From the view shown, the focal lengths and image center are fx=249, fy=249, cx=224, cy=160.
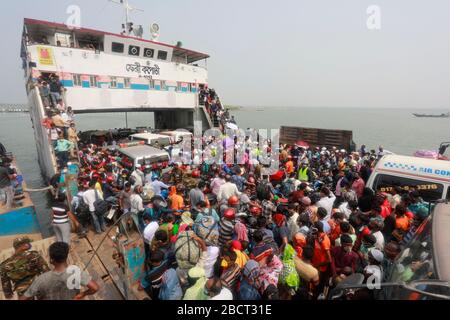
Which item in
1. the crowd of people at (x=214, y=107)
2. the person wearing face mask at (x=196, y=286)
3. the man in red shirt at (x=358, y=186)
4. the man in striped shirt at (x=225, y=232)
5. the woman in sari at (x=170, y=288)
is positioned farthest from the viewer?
the crowd of people at (x=214, y=107)

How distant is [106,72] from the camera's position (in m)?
17.6

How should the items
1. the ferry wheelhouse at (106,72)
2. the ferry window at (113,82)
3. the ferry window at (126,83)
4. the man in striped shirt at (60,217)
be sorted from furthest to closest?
the ferry window at (126,83) → the ferry window at (113,82) → the ferry wheelhouse at (106,72) → the man in striped shirt at (60,217)

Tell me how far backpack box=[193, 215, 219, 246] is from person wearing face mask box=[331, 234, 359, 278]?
1893mm

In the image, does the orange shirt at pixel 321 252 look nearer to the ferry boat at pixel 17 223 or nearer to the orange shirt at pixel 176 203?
the orange shirt at pixel 176 203

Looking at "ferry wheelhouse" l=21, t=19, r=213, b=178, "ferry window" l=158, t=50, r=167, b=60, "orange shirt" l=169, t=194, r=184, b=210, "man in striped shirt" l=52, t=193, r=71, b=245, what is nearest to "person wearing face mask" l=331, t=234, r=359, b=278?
"orange shirt" l=169, t=194, r=184, b=210

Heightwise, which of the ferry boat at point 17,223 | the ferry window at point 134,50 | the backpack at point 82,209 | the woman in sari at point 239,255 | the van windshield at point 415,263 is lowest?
the ferry boat at point 17,223

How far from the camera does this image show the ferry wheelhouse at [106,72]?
581 inches

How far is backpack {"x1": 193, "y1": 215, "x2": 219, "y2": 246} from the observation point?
421 cm

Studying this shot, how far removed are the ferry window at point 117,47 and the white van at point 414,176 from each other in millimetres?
18700

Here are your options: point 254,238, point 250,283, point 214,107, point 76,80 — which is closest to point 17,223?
point 254,238

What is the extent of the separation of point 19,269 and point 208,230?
2685 mm

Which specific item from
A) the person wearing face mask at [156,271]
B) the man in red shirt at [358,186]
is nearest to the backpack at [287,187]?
the man in red shirt at [358,186]
